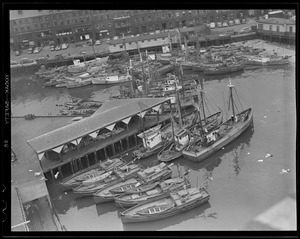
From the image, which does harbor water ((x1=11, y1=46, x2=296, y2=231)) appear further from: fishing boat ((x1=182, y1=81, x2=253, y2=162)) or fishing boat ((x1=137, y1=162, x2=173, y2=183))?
fishing boat ((x1=137, y1=162, x2=173, y2=183))

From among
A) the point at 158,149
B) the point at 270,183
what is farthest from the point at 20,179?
the point at 270,183

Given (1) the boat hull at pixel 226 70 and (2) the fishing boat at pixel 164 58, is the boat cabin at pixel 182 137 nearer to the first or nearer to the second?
(1) the boat hull at pixel 226 70

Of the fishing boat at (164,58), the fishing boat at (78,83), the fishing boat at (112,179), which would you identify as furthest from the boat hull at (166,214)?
the fishing boat at (164,58)

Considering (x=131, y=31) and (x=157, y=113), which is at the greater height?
(x=131, y=31)

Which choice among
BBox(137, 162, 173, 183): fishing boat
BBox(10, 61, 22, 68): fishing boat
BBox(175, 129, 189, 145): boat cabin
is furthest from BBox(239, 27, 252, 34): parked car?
BBox(137, 162, 173, 183): fishing boat
